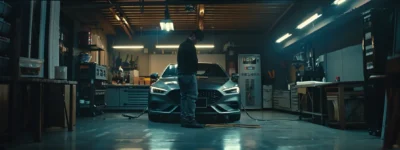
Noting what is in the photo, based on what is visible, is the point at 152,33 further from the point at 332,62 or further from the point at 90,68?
the point at 332,62

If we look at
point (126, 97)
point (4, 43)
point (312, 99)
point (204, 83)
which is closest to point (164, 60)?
point (126, 97)

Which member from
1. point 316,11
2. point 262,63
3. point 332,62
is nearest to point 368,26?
point 316,11

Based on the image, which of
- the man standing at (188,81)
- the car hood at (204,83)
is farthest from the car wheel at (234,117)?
the man standing at (188,81)

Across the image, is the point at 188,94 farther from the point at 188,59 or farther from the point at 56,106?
the point at 56,106

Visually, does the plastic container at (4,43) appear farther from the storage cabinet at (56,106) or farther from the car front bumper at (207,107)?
the car front bumper at (207,107)

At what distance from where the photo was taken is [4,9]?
3.68 meters

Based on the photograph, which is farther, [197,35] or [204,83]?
[204,83]

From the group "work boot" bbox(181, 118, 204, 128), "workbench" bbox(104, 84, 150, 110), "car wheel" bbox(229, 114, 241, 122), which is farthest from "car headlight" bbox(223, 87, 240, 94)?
"workbench" bbox(104, 84, 150, 110)

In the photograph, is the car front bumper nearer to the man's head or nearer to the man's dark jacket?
the man's dark jacket

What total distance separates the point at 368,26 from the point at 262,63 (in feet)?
23.7

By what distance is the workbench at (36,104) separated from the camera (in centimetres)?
311

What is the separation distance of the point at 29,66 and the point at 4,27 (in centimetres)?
90

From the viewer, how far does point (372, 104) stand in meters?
3.74

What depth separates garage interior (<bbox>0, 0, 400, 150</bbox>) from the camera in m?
3.16
